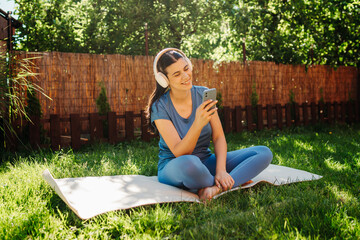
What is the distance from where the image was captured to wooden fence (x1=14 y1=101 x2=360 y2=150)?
19.8ft

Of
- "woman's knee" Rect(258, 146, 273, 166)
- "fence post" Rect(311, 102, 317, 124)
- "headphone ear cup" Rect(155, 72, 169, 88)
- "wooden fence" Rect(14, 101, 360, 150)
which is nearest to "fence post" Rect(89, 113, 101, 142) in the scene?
"wooden fence" Rect(14, 101, 360, 150)

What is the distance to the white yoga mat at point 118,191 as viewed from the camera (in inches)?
98.9

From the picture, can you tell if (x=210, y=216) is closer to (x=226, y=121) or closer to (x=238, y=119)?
(x=226, y=121)

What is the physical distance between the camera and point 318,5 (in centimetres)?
949

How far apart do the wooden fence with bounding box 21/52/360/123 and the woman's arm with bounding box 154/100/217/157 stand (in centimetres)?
406

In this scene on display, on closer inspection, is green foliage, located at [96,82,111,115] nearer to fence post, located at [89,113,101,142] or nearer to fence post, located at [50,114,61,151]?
fence post, located at [89,113,101,142]

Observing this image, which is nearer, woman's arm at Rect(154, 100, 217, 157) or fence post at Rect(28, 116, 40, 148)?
woman's arm at Rect(154, 100, 217, 157)

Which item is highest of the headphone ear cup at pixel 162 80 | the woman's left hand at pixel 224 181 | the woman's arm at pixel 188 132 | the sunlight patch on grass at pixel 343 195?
the headphone ear cup at pixel 162 80

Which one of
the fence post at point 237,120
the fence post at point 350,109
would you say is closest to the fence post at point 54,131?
the fence post at point 237,120

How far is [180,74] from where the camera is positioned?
3.04 m

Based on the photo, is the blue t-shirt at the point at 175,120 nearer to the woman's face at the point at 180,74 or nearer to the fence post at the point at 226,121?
the woman's face at the point at 180,74

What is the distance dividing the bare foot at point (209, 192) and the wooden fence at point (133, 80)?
4547 millimetres

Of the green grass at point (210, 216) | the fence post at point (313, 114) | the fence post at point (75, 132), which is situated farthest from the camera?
the fence post at point (313, 114)

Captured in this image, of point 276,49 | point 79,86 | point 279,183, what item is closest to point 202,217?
point 279,183
